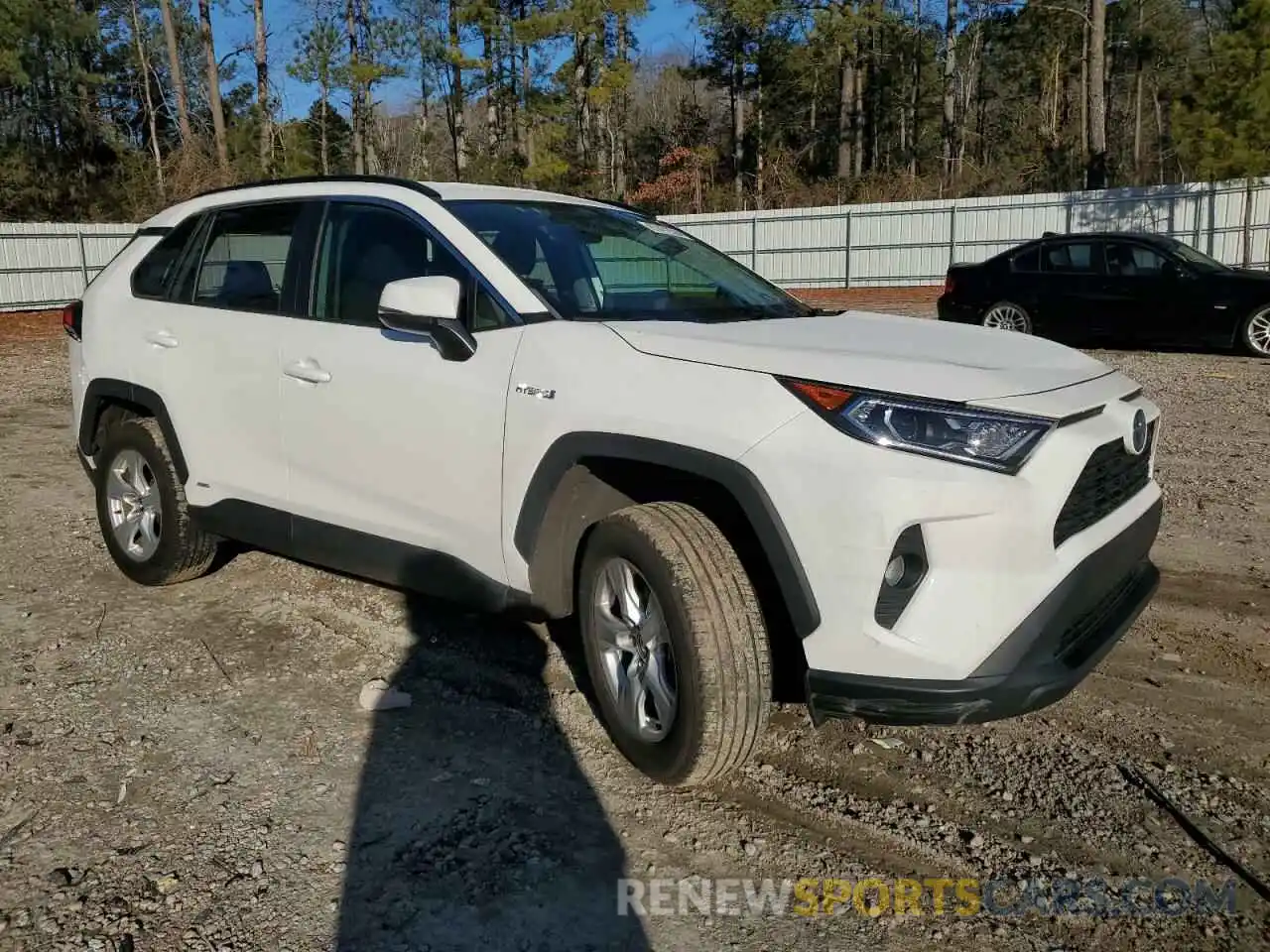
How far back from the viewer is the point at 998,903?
255 cm

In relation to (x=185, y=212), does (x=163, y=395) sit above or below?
below

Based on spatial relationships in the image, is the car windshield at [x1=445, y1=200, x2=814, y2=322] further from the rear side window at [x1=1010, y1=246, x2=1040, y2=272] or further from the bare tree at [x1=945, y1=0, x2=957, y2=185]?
the bare tree at [x1=945, y1=0, x2=957, y2=185]

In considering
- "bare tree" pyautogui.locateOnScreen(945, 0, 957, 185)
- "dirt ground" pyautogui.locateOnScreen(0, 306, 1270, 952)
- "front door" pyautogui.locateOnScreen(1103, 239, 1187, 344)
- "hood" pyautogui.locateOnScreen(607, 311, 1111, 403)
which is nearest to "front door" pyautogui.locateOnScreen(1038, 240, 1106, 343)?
"front door" pyautogui.locateOnScreen(1103, 239, 1187, 344)

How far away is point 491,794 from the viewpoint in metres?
3.04

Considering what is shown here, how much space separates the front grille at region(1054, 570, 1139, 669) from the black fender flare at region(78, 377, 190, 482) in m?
3.46

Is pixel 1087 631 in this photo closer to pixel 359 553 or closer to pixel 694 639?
pixel 694 639

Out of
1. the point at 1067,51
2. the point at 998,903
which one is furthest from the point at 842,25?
the point at 998,903

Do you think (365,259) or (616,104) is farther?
(616,104)

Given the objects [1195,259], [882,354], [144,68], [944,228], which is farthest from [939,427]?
[144,68]

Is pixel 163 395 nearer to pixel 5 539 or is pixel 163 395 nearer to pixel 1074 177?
pixel 5 539

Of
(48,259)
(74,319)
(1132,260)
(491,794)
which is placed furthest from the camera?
(48,259)

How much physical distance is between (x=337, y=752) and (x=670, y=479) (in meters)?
1.37

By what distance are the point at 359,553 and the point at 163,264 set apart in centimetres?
191

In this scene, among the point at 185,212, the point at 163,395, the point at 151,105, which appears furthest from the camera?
the point at 151,105
